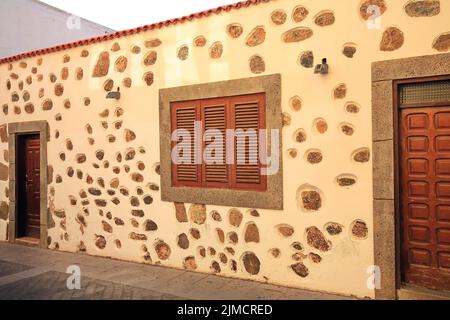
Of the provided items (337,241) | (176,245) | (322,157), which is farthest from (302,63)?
(176,245)

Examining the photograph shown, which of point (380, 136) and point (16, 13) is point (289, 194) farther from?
point (16, 13)

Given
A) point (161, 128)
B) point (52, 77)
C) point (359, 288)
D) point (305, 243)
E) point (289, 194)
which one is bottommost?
point (359, 288)

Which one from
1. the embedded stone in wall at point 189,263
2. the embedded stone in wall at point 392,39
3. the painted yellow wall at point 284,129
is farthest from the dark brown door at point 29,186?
the embedded stone in wall at point 392,39

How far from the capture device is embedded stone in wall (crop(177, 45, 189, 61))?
4820 millimetres

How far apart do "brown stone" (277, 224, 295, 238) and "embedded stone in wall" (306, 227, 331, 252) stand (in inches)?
7.4

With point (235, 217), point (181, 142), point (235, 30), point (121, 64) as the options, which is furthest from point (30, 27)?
point (235, 217)

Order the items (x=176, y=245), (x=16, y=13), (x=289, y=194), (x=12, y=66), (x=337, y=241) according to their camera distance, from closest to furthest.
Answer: (x=337, y=241), (x=289, y=194), (x=176, y=245), (x=12, y=66), (x=16, y=13)

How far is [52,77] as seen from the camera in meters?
6.15

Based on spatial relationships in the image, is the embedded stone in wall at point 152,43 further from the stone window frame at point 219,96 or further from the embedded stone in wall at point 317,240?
the embedded stone in wall at point 317,240

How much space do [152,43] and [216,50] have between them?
1.07 metres

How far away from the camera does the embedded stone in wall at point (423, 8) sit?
340cm

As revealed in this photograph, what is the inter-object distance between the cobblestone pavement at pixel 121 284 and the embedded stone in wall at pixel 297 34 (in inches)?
112

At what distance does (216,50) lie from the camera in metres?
4.60

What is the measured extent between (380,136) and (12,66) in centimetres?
650
